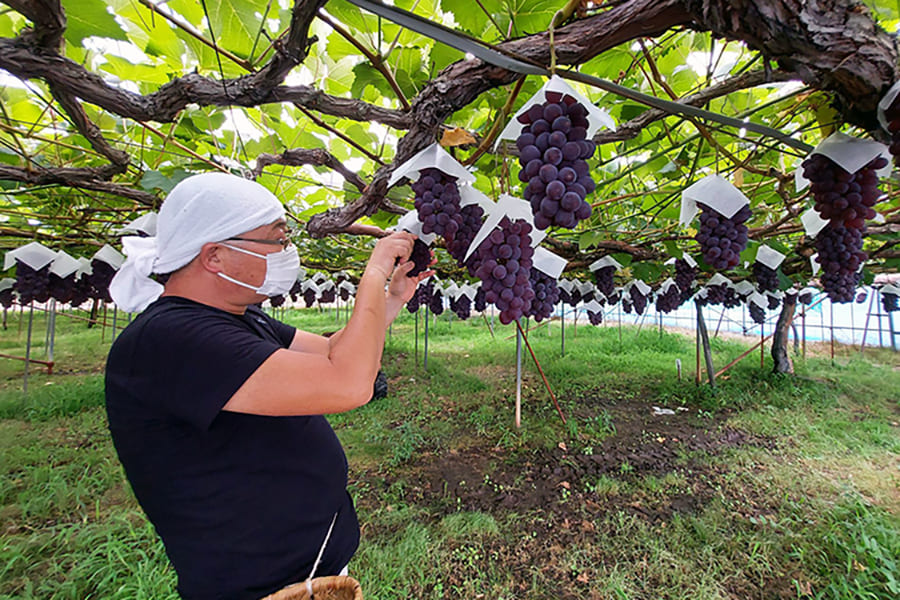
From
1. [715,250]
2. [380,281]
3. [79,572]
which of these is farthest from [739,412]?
[79,572]

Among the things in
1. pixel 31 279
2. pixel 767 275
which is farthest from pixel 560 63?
pixel 31 279

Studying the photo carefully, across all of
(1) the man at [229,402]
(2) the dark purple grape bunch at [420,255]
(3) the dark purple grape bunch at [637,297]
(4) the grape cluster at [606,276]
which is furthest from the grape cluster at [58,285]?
(3) the dark purple grape bunch at [637,297]

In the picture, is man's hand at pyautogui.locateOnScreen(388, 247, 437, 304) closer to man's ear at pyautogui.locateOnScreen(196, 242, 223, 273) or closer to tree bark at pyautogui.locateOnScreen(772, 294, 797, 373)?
man's ear at pyautogui.locateOnScreen(196, 242, 223, 273)

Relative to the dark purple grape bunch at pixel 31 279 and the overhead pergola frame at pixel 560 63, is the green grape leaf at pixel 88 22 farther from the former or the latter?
the dark purple grape bunch at pixel 31 279

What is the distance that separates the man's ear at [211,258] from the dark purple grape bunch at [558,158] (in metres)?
0.84

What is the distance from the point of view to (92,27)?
1254mm

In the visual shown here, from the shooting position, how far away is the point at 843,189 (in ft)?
3.70

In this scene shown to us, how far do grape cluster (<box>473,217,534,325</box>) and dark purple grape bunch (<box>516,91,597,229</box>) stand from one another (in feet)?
1.30

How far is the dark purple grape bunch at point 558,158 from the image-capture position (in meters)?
0.85

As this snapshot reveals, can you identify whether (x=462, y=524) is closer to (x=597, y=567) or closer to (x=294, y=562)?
(x=597, y=567)

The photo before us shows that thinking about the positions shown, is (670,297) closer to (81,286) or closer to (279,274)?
(279,274)

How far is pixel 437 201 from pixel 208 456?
91 cm

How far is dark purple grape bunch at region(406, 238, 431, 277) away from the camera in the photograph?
1371 mm

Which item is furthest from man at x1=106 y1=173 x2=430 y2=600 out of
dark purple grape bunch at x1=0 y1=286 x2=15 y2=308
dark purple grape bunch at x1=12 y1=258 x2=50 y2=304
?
dark purple grape bunch at x1=0 y1=286 x2=15 y2=308
